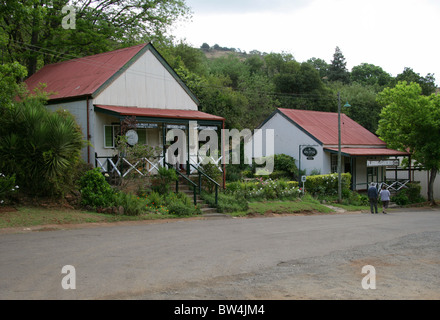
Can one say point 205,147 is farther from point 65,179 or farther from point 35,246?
point 35,246

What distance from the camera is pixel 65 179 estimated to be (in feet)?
52.9

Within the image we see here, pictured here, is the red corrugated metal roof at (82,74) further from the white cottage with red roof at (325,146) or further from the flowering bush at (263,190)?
the white cottage with red roof at (325,146)

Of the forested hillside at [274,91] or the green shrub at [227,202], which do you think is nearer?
the green shrub at [227,202]

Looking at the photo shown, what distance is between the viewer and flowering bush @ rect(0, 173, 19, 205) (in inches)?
573

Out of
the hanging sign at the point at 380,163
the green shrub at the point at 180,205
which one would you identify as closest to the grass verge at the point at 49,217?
the green shrub at the point at 180,205

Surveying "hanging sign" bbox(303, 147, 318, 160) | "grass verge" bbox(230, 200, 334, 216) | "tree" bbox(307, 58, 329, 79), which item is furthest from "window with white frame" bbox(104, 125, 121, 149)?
"tree" bbox(307, 58, 329, 79)

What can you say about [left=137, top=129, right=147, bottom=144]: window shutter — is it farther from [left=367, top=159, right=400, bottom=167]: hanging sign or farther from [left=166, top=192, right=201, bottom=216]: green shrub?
[left=367, top=159, right=400, bottom=167]: hanging sign

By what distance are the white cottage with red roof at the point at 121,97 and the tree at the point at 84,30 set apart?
5.65 metres

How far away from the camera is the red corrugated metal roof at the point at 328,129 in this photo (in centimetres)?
3440

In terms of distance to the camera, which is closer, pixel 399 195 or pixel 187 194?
pixel 187 194

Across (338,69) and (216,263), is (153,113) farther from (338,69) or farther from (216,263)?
(338,69)

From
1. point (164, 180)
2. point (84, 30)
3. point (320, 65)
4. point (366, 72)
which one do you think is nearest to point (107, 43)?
point (84, 30)
